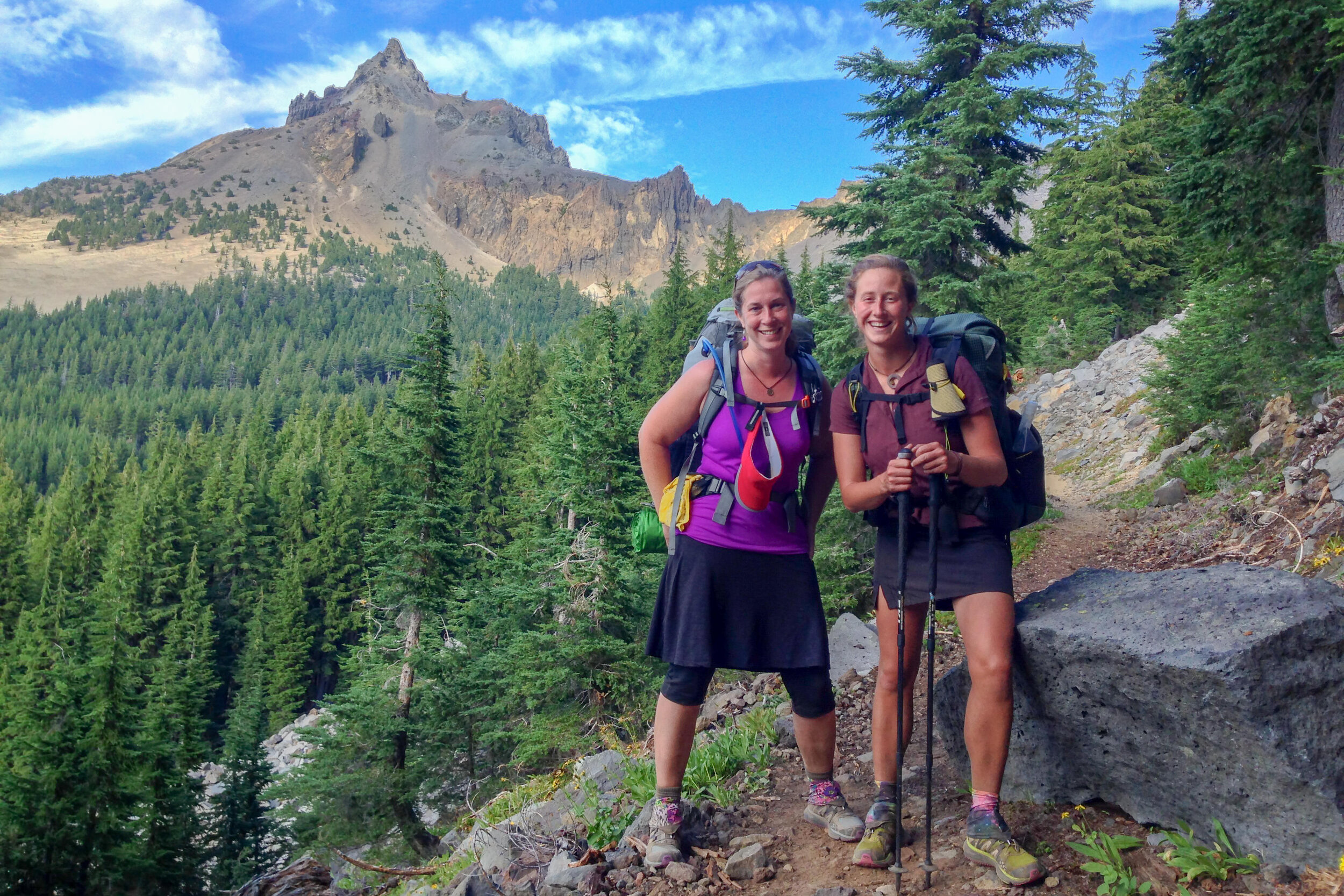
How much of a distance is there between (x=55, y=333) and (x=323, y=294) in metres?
54.7

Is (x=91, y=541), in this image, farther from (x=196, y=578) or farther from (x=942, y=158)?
(x=942, y=158)

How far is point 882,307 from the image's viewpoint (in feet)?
9.54

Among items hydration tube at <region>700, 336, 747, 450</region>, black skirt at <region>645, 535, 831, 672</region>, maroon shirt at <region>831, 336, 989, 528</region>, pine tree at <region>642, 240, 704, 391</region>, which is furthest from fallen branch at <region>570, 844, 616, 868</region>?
pine tree at <region>642, 240, 704, 391</region>

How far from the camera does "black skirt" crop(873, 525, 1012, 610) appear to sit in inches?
113

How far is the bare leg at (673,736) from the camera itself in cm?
317

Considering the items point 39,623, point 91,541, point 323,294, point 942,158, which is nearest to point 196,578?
point 39,623

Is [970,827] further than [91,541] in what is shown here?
No

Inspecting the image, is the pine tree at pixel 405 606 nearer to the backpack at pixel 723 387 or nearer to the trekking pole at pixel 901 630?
the backpack at pixel 723 387

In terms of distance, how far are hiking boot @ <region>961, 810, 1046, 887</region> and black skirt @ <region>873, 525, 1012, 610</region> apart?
0.76m

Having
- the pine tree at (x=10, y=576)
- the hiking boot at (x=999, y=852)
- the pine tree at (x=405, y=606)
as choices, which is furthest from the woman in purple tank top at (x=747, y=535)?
the pine tree at (x=10, y=576)

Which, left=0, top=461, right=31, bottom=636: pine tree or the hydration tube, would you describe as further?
left=0, top=461, right=31, bottom=636: pine tree

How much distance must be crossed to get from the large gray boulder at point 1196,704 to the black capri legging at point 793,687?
79 cm

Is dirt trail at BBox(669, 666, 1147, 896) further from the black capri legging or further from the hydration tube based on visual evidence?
the hydration tube

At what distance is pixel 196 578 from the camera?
1695 inches
